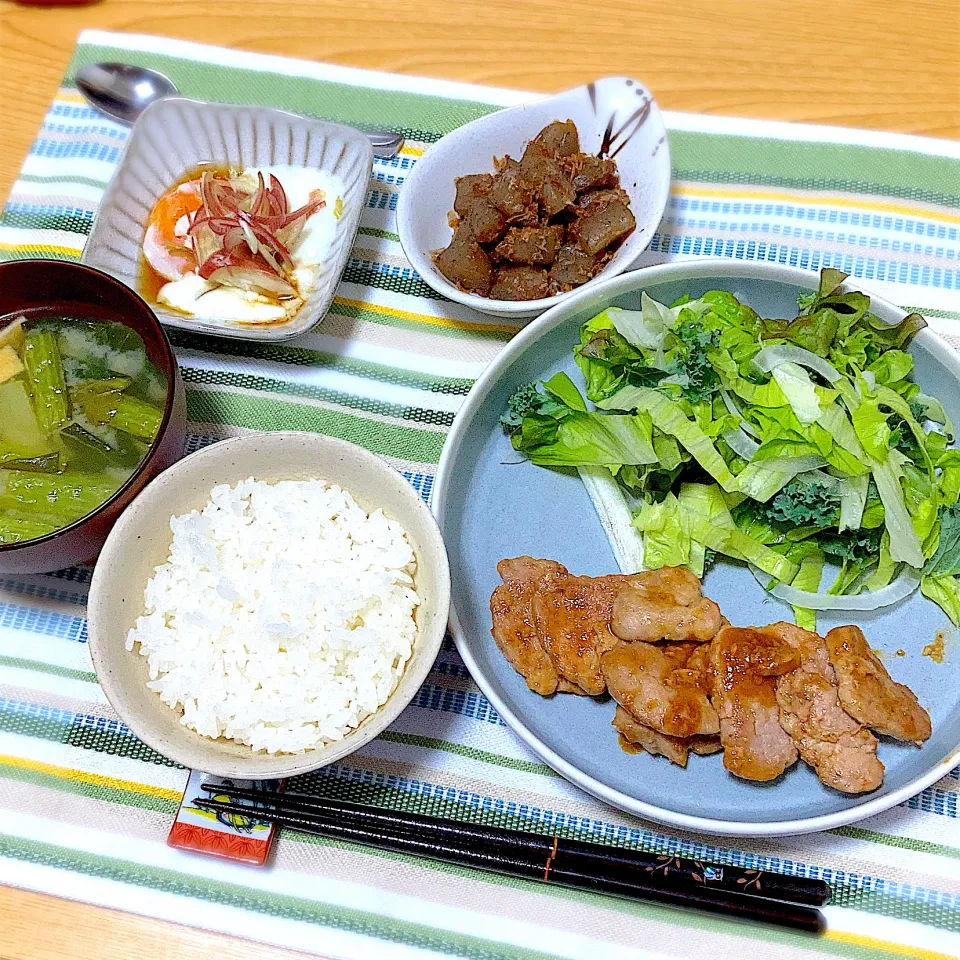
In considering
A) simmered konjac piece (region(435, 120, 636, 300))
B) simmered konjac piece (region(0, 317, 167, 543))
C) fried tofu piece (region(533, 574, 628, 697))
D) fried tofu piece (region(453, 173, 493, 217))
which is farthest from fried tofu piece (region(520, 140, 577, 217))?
simmered konjac piece (region(0, 317, 167, 543))

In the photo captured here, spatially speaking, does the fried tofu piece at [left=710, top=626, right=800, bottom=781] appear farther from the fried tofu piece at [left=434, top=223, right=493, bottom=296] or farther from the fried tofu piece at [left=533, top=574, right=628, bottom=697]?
the fried tofu piece at [left=434, top=223, right=493, bottom=296]

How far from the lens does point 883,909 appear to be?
2.29 m

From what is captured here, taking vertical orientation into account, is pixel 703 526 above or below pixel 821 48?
below

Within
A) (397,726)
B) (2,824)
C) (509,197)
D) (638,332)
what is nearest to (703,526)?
(638,332)

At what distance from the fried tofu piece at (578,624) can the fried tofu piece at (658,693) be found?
6cm

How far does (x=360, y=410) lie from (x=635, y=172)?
1208 millimetres

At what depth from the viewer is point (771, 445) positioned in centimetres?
245

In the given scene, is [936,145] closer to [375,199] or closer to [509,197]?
[509,197]

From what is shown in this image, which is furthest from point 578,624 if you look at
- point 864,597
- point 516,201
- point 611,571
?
point 516,201

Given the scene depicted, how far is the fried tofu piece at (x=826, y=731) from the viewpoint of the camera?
86.5 inches

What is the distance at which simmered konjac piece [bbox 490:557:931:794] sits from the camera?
7.27 ft

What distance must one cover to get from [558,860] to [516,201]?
1.96 metres

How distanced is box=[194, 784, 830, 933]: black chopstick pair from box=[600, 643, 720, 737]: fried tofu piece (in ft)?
1.20

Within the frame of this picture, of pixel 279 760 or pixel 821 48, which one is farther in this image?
pixel 821 48
